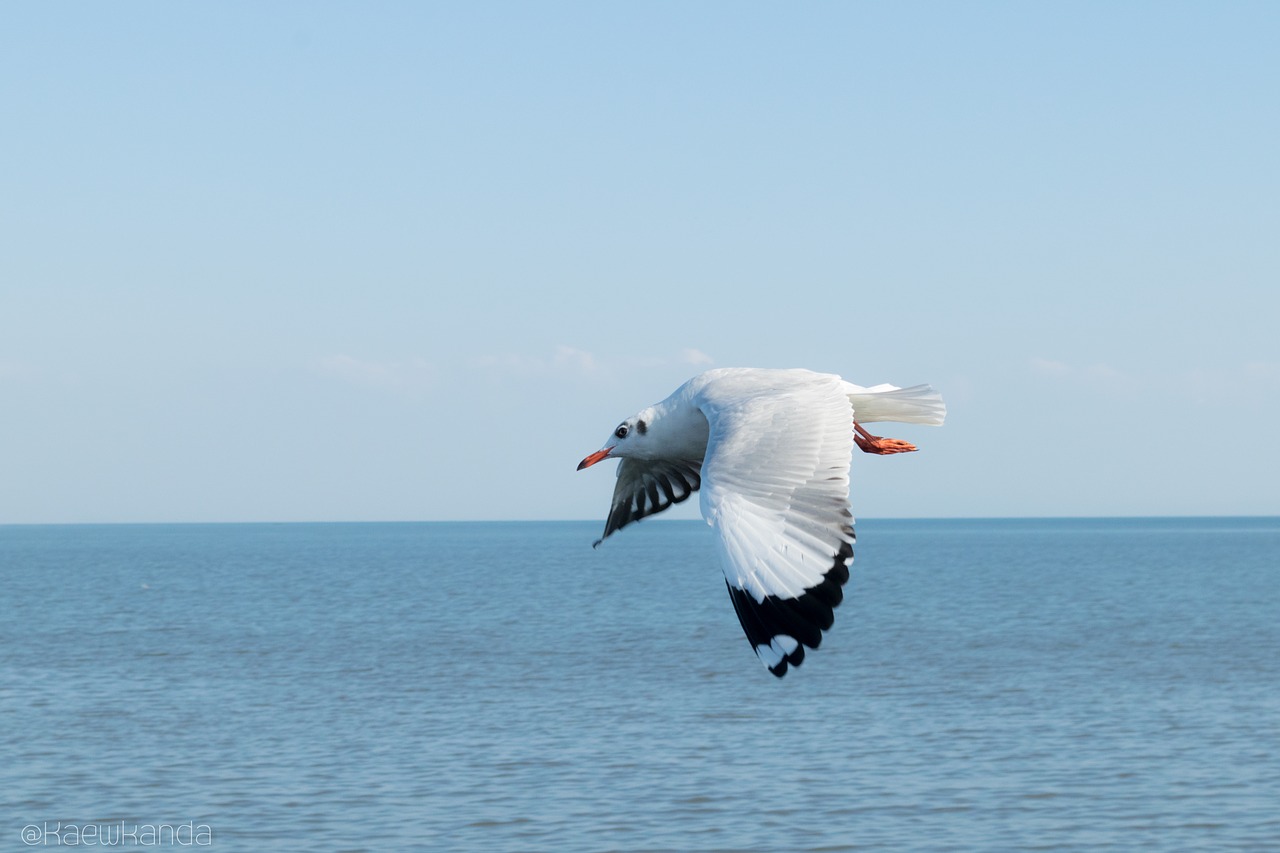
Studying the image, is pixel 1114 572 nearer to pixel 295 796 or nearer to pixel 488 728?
pixel 488 728

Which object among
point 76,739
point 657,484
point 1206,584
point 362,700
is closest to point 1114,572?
point 1206,584

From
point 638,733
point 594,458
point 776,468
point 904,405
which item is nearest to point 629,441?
point 594,458

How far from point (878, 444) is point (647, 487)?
1.52 metres

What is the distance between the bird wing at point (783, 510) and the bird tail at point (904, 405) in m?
1.16

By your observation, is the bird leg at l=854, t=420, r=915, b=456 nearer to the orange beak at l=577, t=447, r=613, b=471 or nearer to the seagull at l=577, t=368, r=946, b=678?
the seagull at l=577, t=368, r=946, b=678

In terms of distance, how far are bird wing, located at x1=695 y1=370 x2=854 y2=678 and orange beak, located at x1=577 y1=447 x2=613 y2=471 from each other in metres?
1.57

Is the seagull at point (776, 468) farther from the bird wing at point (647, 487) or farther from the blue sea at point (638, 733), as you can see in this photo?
the blue sea at point (638, 733)

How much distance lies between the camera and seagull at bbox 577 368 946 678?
20.2 ft

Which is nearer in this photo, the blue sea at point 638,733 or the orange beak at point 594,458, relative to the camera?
the orange beak at point 594,458

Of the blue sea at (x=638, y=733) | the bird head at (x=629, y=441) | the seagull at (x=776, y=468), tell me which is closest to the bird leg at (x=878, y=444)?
the seagull at (x=776, y=468)

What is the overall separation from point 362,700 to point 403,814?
1206 cm

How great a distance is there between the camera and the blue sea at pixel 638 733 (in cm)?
2136

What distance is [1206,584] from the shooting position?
85.5 meters

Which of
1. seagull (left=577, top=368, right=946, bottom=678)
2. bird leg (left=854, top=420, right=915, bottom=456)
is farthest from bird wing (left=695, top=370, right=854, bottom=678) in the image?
bird leg (left=854, top=420, right=915, bottom=456)
